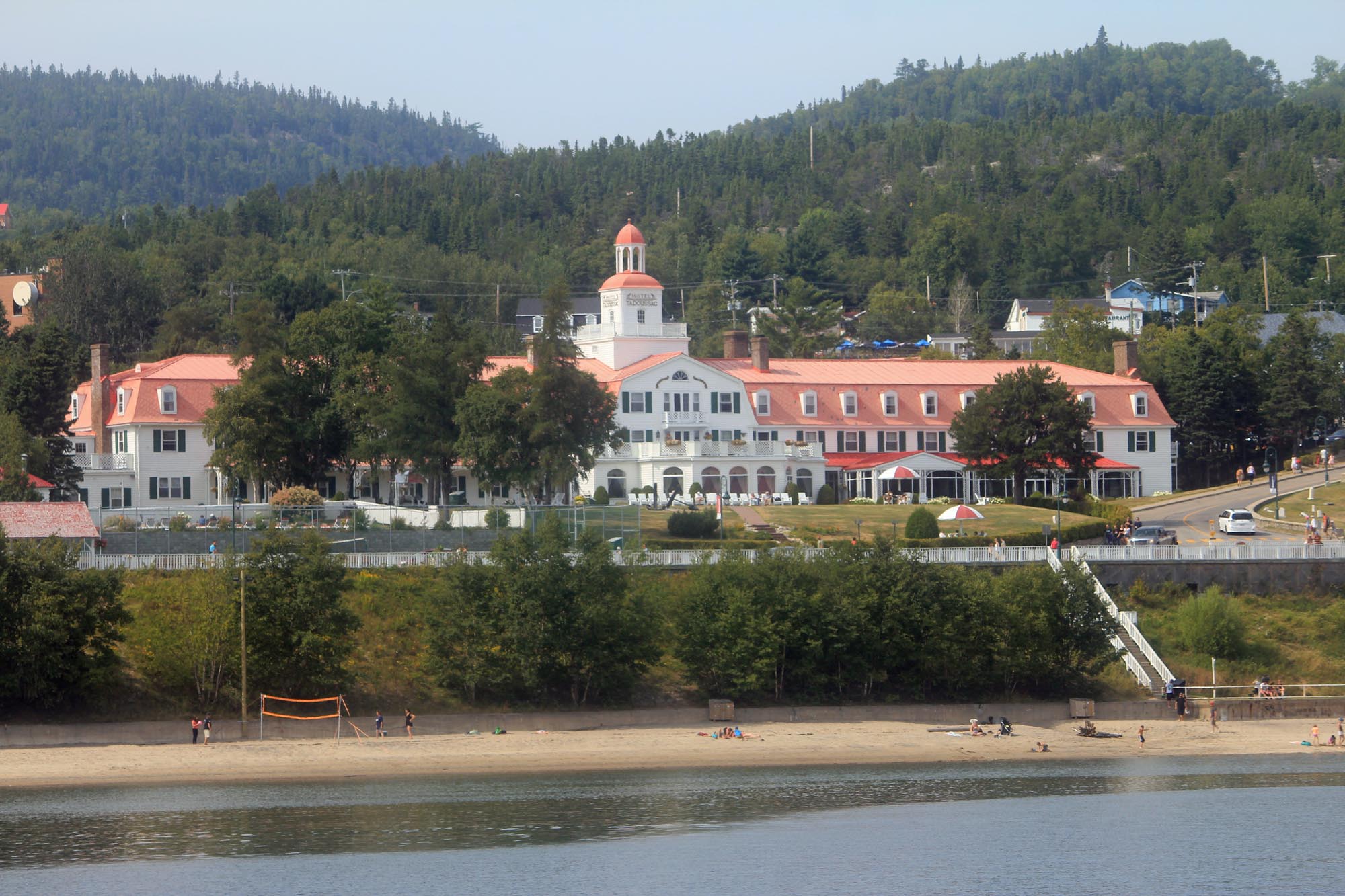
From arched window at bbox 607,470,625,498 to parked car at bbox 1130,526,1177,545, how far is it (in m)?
27.7

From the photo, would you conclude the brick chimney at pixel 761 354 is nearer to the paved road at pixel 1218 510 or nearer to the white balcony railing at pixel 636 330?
the white balcony railing at pixel 636 330

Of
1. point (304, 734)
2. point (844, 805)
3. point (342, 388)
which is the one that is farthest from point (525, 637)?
point (342, 388)

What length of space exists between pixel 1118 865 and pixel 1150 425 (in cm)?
5720

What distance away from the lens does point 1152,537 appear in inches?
2849

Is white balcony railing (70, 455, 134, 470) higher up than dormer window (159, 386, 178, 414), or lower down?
lower down

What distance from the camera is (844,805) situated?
49.1 metres

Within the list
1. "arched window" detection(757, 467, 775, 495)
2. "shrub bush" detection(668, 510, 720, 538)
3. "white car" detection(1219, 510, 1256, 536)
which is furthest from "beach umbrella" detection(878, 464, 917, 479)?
"shrub bush" detection(668, 510, 720, 538)

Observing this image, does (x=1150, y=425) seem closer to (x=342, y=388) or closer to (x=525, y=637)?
(x=342, y=388)

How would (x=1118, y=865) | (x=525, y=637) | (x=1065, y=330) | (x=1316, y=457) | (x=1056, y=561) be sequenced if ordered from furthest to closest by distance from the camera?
(x=1065, y=330) → (x=1316, y=457) → (x=1056, y=561) → (x=525, y=637) → (x=1118, y=865)

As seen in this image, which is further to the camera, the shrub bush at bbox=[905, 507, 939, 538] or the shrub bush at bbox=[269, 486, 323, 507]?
the shrub bush at bbox=[269, 486, 323, 507]

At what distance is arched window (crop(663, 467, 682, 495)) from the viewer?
289 ft

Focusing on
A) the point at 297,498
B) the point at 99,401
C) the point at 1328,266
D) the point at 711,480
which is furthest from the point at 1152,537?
the point at 1328,266

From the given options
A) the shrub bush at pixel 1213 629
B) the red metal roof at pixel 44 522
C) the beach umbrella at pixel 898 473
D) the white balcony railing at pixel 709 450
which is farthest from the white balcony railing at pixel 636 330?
the red metal roof at pixel 44 522

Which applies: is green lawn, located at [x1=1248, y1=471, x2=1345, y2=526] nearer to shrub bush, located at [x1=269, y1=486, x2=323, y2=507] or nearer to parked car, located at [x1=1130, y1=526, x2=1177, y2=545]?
parked car, located at [x1=1130, y1=526, x2=1177, y2=545]
